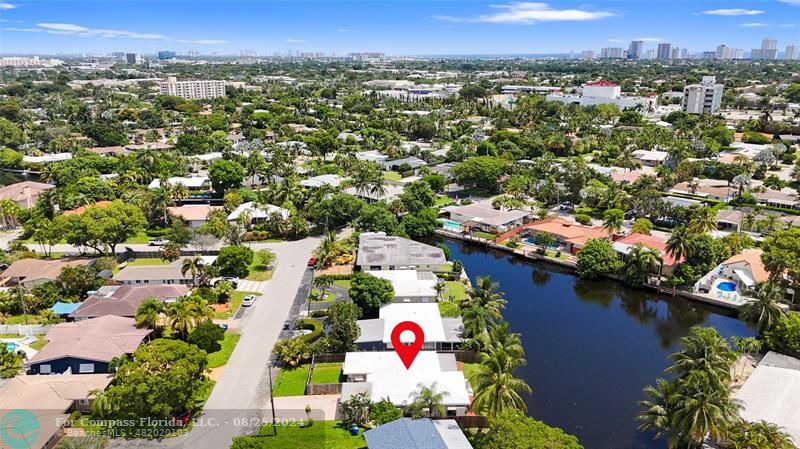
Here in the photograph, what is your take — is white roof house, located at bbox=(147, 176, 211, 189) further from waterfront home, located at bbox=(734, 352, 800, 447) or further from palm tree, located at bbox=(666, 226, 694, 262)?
waterfront home, located at bbox=(734, 352, 800, 447)

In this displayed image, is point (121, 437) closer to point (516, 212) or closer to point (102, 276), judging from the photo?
point (102, 276)

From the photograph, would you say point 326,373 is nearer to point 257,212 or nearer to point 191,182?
point 257,212

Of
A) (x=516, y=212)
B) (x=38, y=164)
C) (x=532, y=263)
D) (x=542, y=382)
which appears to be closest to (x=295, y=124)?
(x=38, y=164)

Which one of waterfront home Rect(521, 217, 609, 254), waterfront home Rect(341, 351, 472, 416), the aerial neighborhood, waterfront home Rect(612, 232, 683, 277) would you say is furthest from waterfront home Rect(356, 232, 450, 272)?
waterfront home Rect(612, 232, 683, 277)

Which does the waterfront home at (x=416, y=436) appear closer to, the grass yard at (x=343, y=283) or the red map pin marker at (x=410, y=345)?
the red map pin marker at (x=410, y=345)

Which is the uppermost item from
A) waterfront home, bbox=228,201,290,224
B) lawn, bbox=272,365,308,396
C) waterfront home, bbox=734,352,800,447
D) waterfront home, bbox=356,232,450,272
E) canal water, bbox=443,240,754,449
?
waterfront home, bbox=228,201,290,224

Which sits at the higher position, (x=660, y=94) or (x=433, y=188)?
(x=660, y=94)
